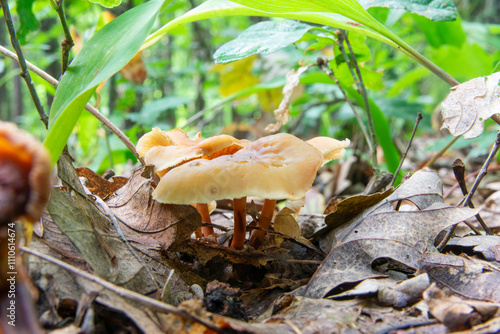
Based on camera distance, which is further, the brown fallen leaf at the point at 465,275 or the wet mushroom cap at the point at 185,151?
the wet mushroom cap at the point at 185,151

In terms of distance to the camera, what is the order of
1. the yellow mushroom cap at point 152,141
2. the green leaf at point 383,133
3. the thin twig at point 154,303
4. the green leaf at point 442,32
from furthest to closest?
1. the green leaf at point 442,32
2. the green leaf at point 383,133
3. the yellow mushroom cap at point 152,141
4. the thin twig at point 154,303


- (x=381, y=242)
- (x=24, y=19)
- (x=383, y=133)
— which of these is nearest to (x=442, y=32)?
(x=383, y=133)

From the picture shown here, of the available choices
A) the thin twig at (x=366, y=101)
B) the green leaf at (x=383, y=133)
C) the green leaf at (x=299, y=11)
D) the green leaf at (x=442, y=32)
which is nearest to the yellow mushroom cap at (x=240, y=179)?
the green leaf at (x=299, y=11)

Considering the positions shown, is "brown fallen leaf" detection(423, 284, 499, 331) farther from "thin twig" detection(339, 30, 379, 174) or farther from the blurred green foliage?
the blurred green foliage

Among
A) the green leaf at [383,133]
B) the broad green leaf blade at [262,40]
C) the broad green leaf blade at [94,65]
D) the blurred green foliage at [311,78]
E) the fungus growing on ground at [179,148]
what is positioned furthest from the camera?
the blurred green foliage at [311,78]

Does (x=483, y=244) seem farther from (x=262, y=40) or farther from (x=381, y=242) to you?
(x=262, y=40)

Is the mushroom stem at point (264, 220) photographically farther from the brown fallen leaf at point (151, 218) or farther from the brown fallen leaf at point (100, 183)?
the brown fallen leaf at point (100, 183)
